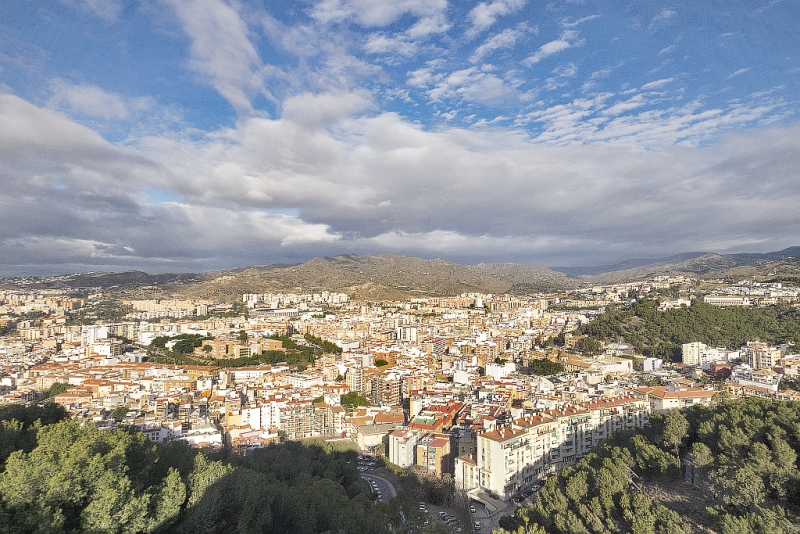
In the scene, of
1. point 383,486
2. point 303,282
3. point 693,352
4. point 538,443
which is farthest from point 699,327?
point 303,282

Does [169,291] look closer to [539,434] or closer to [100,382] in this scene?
[100,382]

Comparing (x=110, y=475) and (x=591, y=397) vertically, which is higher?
(x=110, y=475)

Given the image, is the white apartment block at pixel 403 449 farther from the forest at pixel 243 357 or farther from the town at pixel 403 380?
the forest at pixel 243 357

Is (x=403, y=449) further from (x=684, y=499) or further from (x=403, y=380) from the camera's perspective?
(x=403, y=380)

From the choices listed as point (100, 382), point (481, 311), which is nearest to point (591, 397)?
point (100, 382)

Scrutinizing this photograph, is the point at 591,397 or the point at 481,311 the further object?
the point at 481,311

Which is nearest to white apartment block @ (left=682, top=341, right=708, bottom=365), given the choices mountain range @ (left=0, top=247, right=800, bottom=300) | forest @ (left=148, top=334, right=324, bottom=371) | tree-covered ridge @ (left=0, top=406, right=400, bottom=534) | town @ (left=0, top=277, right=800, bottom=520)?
town @ (left=0, top=277, right=800, bottom=520)

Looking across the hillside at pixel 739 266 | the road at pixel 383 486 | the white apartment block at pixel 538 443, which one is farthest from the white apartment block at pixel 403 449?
the hillside at pixel 739 266
